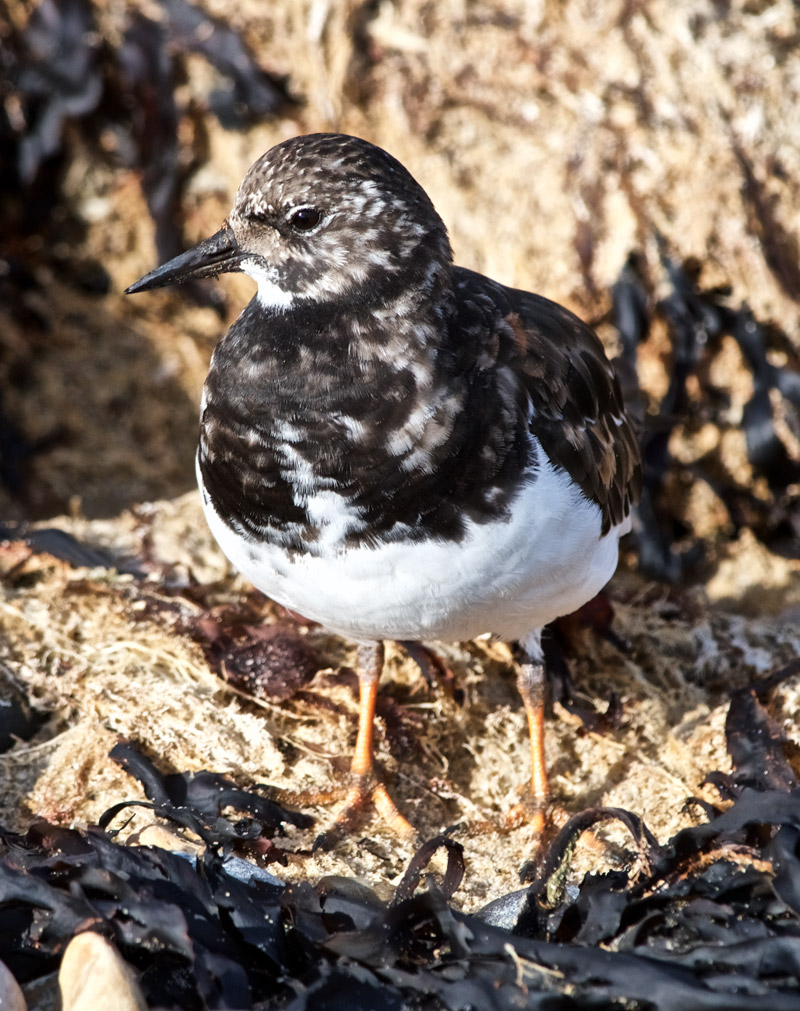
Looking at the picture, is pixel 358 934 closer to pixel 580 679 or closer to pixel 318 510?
pixel 318 510

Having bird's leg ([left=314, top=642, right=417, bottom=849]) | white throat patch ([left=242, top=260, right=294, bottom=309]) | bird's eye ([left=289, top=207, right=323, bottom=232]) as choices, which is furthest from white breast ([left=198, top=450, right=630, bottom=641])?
bird's eye ([left=289, top=207, right=323, bottom=232])

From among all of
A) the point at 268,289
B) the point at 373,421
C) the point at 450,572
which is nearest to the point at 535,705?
the point at 450,572

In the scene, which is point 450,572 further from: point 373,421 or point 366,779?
point 366,779

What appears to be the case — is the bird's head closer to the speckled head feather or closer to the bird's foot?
the speckled head feather

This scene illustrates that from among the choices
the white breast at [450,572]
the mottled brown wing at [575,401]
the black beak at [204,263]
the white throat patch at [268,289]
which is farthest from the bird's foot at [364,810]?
the black beak at [204,263]

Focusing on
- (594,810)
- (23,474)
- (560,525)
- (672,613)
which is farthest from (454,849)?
(23,474)

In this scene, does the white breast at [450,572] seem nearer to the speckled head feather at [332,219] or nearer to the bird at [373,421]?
the bird at [373,421]

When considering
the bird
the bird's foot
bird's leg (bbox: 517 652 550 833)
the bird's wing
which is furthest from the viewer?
bird's leg (bbox: 517 652 550 833)
